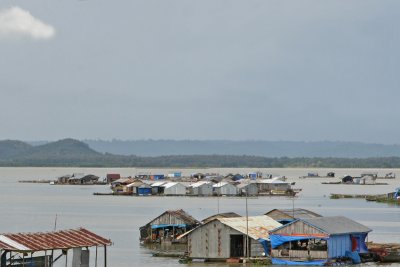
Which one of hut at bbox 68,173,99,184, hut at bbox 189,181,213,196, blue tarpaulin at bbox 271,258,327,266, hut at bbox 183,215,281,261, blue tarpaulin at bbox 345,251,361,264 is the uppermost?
hut at bbox 68,173,99,184

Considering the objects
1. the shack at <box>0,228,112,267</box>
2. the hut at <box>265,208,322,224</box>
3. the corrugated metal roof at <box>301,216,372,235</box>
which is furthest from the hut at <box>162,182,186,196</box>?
the shack at <box>0,228,112,267</box>

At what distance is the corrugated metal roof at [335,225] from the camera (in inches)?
1400

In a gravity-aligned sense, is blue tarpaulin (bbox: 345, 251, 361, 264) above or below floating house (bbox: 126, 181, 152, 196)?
below

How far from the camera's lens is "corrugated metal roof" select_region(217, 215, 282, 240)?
121 feet

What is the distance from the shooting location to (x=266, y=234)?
3719cm

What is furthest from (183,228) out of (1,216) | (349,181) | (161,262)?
(349,181)

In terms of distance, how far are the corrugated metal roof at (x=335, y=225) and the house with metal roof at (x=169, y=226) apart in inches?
389

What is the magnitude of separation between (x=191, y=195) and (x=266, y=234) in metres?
55.1

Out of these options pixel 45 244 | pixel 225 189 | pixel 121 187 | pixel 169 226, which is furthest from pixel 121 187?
pixel 45 244

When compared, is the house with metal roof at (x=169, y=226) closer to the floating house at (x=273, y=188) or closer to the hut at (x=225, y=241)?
the hut at (x=225, y=241)

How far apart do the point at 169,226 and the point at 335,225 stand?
11.7 metres

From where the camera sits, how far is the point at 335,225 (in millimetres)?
36625

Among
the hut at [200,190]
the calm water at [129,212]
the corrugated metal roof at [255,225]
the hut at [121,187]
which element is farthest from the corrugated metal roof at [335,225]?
the hut at [121,187]

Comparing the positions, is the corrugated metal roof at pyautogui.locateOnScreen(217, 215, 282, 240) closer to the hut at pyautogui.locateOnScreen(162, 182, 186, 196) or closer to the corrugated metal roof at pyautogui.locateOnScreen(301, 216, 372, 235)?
the corrugated metal roof at pyautogui.locateOnScreen(301, 216, 372, 235)
